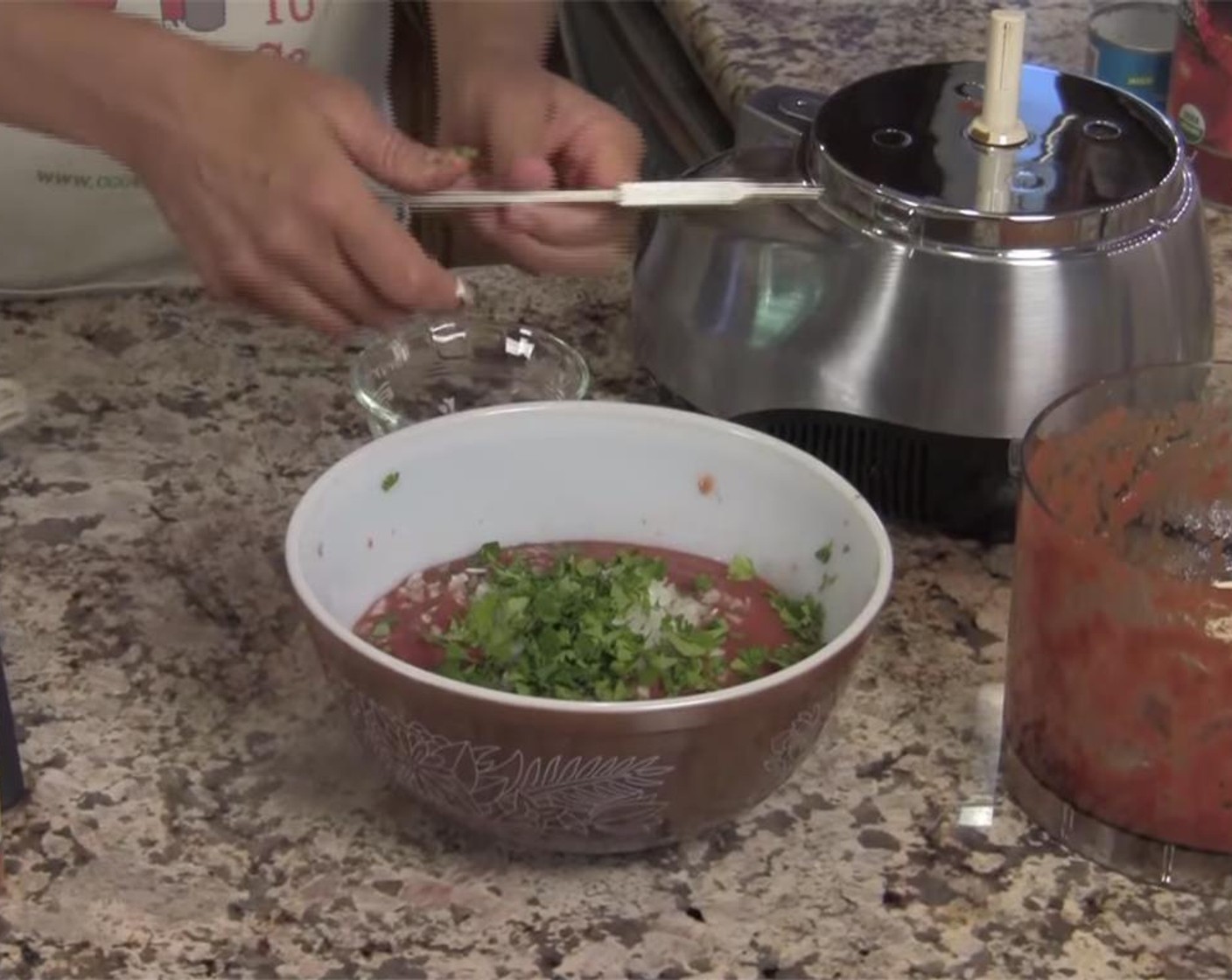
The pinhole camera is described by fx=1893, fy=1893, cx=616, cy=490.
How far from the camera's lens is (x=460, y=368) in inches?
37.2

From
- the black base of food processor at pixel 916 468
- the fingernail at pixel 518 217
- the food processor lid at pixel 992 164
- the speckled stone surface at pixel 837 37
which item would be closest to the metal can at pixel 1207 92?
the speckled stone surface at pixel 837 37

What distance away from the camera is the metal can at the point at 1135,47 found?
4.07 feet

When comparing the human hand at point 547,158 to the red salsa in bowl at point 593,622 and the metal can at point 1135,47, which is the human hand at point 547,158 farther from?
the metal can at point 1135,47

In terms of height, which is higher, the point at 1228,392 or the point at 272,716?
the point at 1228,392

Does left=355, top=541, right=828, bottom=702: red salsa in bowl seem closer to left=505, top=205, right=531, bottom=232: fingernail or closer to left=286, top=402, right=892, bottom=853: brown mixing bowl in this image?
left=286, top=402, right=892, bottom=853: brown mixing bowl

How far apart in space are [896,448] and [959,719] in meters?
0.14

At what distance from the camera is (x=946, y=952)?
665mm

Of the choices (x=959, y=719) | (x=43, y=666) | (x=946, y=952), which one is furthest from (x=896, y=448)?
(x=43, y=666)

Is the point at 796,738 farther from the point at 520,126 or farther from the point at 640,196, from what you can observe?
the point at 520,126

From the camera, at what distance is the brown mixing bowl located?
640 mm

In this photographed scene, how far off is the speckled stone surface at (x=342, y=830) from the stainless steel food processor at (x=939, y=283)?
67 mm

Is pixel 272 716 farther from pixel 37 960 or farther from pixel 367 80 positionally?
pixel 367 80

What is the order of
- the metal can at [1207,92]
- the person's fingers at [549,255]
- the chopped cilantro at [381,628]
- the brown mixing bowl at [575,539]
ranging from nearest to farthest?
1. the brown mixing bowl at [575,539]
2. the chopped cilantro at [381,628]
3. the person's fingers at [549,255]
4. the metal can at [1207,92]

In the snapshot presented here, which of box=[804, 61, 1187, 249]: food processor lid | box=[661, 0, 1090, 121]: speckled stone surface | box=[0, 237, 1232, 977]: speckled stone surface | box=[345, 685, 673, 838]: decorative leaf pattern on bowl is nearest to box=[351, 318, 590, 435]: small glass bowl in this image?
box=[0, 237, 1232, 977]: speckled stone surface
